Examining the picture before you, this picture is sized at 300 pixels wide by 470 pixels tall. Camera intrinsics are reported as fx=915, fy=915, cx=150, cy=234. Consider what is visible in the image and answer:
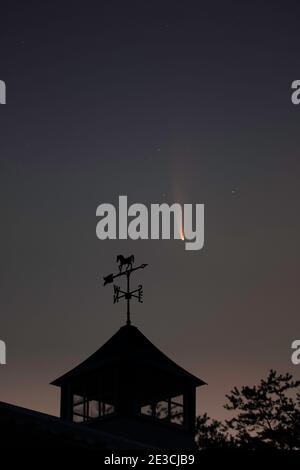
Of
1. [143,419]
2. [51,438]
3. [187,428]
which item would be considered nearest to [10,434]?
[51,438]

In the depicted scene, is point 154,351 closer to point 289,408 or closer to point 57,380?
point 57,380

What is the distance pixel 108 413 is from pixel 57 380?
105 inches

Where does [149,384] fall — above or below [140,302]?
below

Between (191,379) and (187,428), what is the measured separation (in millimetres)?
1776

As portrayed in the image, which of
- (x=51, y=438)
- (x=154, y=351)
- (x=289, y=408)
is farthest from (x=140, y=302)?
(x=289, y=408)

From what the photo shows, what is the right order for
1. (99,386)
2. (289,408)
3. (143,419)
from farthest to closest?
(289,408) → (99,386) → (143,419)

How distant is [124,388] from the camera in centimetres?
2853

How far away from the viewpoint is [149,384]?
30781 mm
